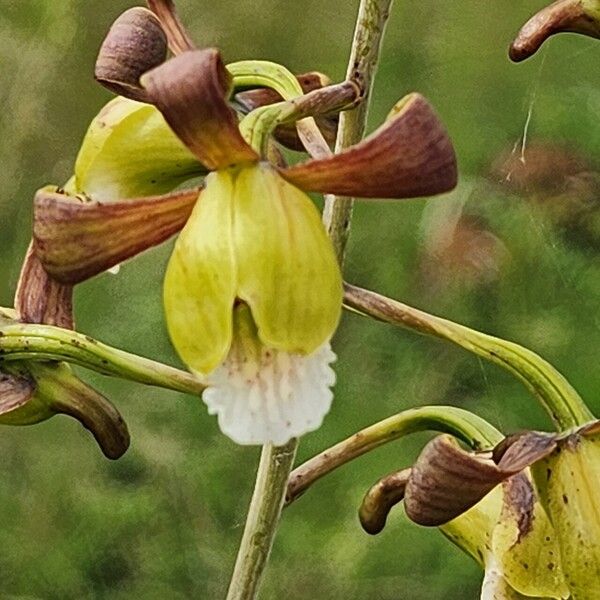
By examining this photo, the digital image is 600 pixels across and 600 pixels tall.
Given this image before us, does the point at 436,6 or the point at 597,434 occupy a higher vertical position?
the point at 436,6

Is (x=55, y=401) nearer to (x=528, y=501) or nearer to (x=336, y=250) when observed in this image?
(x=336, y=250)

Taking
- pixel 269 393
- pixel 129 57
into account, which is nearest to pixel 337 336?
pixel 129 57

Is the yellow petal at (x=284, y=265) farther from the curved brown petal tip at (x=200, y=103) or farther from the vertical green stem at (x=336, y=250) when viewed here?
the vertical green stem at (x=336, y=250)

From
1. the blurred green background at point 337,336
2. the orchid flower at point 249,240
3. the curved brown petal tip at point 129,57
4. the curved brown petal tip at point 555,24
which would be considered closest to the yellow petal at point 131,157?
the curved brown petal tip at point 129,57

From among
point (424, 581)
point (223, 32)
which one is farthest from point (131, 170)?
point (223, 32)

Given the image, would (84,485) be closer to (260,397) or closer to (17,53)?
(17,53)

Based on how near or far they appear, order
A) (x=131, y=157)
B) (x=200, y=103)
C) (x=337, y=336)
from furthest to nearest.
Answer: (x=337, y=336)
(x=131, y=157)
(x=200, y=103)
